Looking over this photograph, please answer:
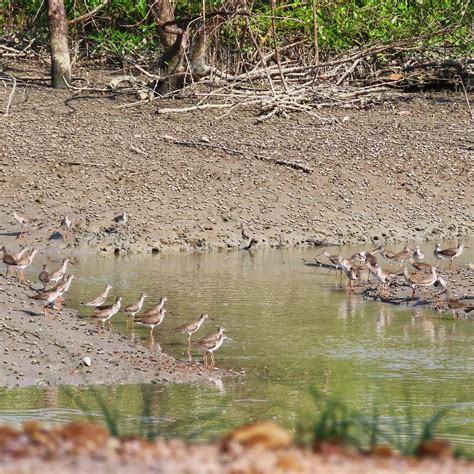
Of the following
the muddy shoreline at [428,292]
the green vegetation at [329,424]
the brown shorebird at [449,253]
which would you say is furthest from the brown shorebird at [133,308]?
the brown shorebird at [449,253]

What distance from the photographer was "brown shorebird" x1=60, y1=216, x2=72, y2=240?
→ 1831cm

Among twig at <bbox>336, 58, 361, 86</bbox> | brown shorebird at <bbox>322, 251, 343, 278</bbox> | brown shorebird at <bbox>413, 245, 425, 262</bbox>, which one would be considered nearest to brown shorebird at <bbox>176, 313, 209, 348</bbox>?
brown shorebird at <bbox>322, 251, 343, 278</bbox>

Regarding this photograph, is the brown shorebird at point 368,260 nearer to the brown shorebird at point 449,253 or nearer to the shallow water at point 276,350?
the shallow water at point 276,350

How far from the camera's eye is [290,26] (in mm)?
25500

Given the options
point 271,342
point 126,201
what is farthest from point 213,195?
point 271,342

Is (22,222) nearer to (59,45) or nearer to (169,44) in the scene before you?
(59,45)

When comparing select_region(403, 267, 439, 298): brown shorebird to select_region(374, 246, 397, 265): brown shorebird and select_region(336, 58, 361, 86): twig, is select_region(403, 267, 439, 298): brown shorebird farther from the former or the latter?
select_region(336, 58, 361, 86): twig

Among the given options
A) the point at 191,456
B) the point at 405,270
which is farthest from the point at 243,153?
the point at 191,456

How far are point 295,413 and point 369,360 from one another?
2.46 metres

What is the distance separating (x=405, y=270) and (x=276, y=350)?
4.01 metres

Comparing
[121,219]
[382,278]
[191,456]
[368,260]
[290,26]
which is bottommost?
[191,456]

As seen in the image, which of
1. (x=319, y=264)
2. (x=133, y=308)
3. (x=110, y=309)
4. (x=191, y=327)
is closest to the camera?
(x=191, y=327)

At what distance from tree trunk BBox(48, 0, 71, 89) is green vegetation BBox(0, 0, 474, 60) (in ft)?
3.80

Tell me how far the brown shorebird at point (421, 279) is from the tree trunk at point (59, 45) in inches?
399
